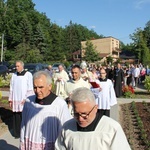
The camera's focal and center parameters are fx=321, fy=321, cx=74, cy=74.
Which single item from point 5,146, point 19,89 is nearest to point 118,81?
point 19,89

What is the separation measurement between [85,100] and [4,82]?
62.4 ft

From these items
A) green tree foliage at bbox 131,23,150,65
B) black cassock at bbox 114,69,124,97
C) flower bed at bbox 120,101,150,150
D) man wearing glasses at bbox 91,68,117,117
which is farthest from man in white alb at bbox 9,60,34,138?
green tree foliage at bbox 131,23,150,65

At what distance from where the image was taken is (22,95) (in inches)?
316

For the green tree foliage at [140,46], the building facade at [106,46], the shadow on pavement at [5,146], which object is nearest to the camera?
the shadow on pavement at [5,146]

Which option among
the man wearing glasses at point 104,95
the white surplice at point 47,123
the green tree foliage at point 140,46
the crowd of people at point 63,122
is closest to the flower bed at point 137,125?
the man wearing glasses at point 104,95

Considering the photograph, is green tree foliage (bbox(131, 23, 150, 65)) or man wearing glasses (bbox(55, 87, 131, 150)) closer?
man wearing glasses (bbox(55, 87, 131, 150))

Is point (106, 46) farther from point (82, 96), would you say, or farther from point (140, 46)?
point (82, 96)

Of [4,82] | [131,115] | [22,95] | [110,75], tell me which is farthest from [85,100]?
[4,82]

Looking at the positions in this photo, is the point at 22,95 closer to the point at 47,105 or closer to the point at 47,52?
the point at 47,105

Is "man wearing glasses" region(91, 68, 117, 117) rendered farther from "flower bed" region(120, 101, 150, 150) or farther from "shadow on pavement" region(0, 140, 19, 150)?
"shadow on pavement" region(0, 140, 19, 150)

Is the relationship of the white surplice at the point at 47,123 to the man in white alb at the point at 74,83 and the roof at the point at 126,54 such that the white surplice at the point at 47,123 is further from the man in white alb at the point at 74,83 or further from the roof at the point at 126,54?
the roof at the point at 126,54

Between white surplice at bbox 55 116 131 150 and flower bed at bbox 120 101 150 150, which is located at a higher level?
white surplice at bbox 55 116 131 150

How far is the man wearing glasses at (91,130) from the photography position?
8.66 feet

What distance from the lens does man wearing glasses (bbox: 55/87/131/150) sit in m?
2.64
